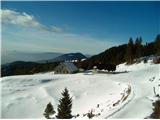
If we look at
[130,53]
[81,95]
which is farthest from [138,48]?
[81,95]

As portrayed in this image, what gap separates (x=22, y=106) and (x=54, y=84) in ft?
47.5

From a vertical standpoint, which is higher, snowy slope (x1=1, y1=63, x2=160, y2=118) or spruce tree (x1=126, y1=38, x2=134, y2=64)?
spruce tree (x1=126, y1=38, x2=134, y2=64)

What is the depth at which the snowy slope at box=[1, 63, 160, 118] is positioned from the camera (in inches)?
1042

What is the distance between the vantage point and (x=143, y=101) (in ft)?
81.7

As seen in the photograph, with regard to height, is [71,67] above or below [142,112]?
above

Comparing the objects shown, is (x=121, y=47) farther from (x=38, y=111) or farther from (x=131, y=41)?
(x=38, y=111)

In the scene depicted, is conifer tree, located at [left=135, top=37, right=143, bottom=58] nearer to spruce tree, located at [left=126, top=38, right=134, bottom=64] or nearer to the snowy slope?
spruce tree, located at [left=126, top=38, right=134, bottom=64]

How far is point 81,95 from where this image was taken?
42.2m

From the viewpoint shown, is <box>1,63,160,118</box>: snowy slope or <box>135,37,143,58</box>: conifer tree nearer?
<box>1,63,160,118</box>: snowy slope

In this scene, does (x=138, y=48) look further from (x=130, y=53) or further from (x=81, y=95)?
(x=81, y=95)

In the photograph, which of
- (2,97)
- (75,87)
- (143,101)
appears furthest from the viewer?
(75,87)

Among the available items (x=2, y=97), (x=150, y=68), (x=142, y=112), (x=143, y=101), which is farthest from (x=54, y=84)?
(x=142, y=112)

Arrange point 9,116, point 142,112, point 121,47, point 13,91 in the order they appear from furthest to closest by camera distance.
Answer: point 121,47 → point 13,91 → point 9,116 → point 142,112

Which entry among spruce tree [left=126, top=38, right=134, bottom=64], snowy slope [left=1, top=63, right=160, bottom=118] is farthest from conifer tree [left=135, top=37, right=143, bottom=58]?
snowy slope [left=1, top=63, right=160, bottom=118]
